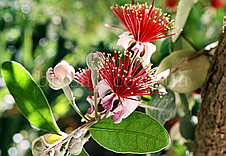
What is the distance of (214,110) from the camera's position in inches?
17.2

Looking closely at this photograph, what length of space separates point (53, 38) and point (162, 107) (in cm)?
99

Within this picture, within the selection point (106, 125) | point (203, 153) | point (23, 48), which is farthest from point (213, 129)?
point (23, 48)

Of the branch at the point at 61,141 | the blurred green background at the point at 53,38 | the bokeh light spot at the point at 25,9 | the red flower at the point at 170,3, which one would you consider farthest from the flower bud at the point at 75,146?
the bokeh light spot at the point at 25,9

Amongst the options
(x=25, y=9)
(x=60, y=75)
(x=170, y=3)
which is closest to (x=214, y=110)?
(x=60, y=75)

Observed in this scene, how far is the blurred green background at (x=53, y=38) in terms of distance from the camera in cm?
98

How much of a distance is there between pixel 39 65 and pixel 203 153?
2.95 feet

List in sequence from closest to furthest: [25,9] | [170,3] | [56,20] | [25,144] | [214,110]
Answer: [214,110] → [170,3] → [25,144] → [25,9] → [56,20]

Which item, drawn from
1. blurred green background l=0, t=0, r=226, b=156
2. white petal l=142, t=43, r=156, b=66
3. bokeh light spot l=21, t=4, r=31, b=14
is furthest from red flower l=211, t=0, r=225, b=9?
bokeh light spot l=21, t=4, r=31, b=14

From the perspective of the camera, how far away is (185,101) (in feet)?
1.84

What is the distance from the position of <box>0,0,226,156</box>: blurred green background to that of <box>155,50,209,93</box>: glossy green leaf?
0.39 meters

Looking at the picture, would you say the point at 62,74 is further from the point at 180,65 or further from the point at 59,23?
the point at 59,23

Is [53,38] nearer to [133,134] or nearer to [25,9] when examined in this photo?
[25,9]

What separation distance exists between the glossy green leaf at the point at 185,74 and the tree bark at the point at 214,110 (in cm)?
3

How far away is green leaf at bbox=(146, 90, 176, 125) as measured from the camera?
0.46 m
